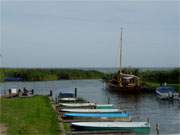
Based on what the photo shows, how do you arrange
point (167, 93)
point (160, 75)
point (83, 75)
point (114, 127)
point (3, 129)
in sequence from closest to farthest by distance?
point (3, 129) → point (114, 127) → point (167, 93) → point (160, 75) → point (83, 75)

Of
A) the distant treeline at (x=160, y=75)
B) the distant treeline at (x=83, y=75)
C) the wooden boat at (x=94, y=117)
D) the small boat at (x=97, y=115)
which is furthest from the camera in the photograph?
the distant treeline at (x=83, y=75)

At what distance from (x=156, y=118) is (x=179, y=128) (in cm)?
660

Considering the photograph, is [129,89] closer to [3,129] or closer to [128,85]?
[128,85]

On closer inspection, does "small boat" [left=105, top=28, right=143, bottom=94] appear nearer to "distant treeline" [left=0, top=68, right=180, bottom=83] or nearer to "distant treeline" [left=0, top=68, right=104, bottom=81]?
"distant treeline" [left=0, top=68, right=180, bottom=83]

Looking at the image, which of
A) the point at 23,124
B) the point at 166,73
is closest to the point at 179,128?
the point at 23,124

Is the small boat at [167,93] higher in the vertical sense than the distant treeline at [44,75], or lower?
higher

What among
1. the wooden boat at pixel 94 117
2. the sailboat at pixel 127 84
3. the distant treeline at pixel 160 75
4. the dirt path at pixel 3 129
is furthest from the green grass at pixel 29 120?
the distant treeline at pixel 160 75

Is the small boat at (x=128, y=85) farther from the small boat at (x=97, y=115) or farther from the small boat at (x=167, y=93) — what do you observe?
the small boat at (x=97, y=115)

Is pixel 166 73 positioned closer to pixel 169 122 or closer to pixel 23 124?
pixel 169 122

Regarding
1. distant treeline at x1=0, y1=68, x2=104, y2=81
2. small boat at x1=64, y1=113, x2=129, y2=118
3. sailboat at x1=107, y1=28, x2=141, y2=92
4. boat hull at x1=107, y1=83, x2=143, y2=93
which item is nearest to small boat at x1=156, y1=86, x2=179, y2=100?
boat hull at x1=107, y1=83, x2=143, y2=93

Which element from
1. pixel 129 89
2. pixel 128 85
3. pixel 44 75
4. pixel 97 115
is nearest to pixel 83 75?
pixel 44 75

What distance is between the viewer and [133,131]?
942 inches

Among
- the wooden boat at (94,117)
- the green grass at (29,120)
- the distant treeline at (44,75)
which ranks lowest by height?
the distant treeline at (44,75)

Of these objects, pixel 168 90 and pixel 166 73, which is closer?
pixel 168 90
